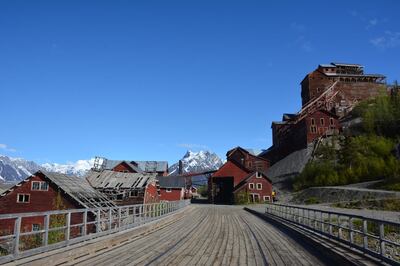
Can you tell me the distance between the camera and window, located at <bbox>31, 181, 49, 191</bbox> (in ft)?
167

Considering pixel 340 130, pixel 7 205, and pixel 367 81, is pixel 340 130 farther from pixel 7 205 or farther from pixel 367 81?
pixel 7 205

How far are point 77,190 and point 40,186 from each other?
473 cm

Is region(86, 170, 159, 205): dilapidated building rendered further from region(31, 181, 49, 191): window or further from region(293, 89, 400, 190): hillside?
region(293, 89, 400, 190): hillside

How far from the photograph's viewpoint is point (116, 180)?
67250 mm

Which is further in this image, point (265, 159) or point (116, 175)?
point (265, 159)

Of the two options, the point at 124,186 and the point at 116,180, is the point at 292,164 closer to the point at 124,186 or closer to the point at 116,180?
the point at 124,186

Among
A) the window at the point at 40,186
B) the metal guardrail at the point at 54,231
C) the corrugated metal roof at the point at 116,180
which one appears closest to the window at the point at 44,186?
the window at the point at 40,186

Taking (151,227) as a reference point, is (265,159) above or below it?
above

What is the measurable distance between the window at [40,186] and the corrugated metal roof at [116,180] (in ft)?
45.8

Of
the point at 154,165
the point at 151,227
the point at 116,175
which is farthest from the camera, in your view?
the point at 154,165

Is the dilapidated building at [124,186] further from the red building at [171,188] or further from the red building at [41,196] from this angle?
the red building at [171,188]

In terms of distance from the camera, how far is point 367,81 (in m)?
106

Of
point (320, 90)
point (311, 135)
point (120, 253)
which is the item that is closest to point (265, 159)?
point (311, 135)

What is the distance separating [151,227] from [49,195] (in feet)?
107
